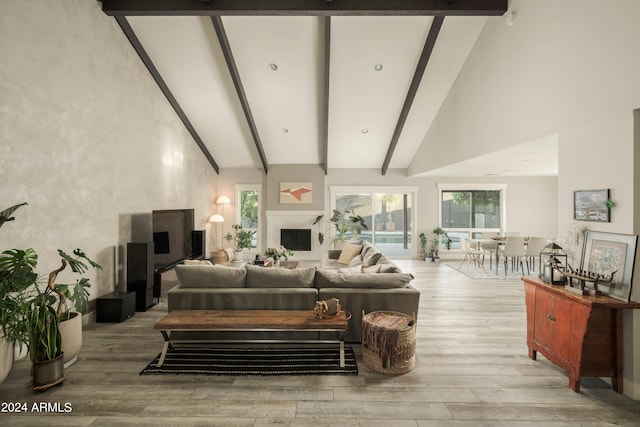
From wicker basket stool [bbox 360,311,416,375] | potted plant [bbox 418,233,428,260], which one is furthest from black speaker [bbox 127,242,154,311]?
potted plant [bbox 418,233,428,260]

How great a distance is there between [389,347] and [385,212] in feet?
22.4

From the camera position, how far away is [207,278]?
3.50m

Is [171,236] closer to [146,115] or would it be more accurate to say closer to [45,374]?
[146,115]

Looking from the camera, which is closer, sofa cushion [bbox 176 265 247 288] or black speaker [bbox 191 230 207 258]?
sofa cushion [bbox 176 265 247 288]

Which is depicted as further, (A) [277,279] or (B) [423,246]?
(B) [423,246]

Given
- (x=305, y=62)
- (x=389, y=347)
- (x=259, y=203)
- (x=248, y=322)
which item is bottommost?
(x=389, y=347)

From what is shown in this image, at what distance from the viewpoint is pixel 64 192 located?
3.70 metres

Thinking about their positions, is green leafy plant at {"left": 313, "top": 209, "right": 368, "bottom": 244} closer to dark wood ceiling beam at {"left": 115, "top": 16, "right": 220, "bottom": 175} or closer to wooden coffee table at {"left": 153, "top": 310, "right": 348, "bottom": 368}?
dark wood ceiling beam at {"left": 115, "top": 16, "right": 220, "bottom": 175}

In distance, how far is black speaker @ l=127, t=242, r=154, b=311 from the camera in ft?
15.0

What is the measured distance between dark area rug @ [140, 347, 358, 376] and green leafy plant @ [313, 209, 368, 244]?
5593 millimetres

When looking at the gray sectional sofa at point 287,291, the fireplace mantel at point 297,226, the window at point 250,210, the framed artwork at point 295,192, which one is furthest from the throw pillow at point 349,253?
the window at point 250,210

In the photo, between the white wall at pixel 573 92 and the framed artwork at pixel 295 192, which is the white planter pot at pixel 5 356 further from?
the framed artwork at pixel 295 192

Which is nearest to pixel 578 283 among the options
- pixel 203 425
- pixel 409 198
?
pixel 203 425

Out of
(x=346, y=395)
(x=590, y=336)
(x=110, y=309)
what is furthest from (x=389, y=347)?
(x=110, y=309)
